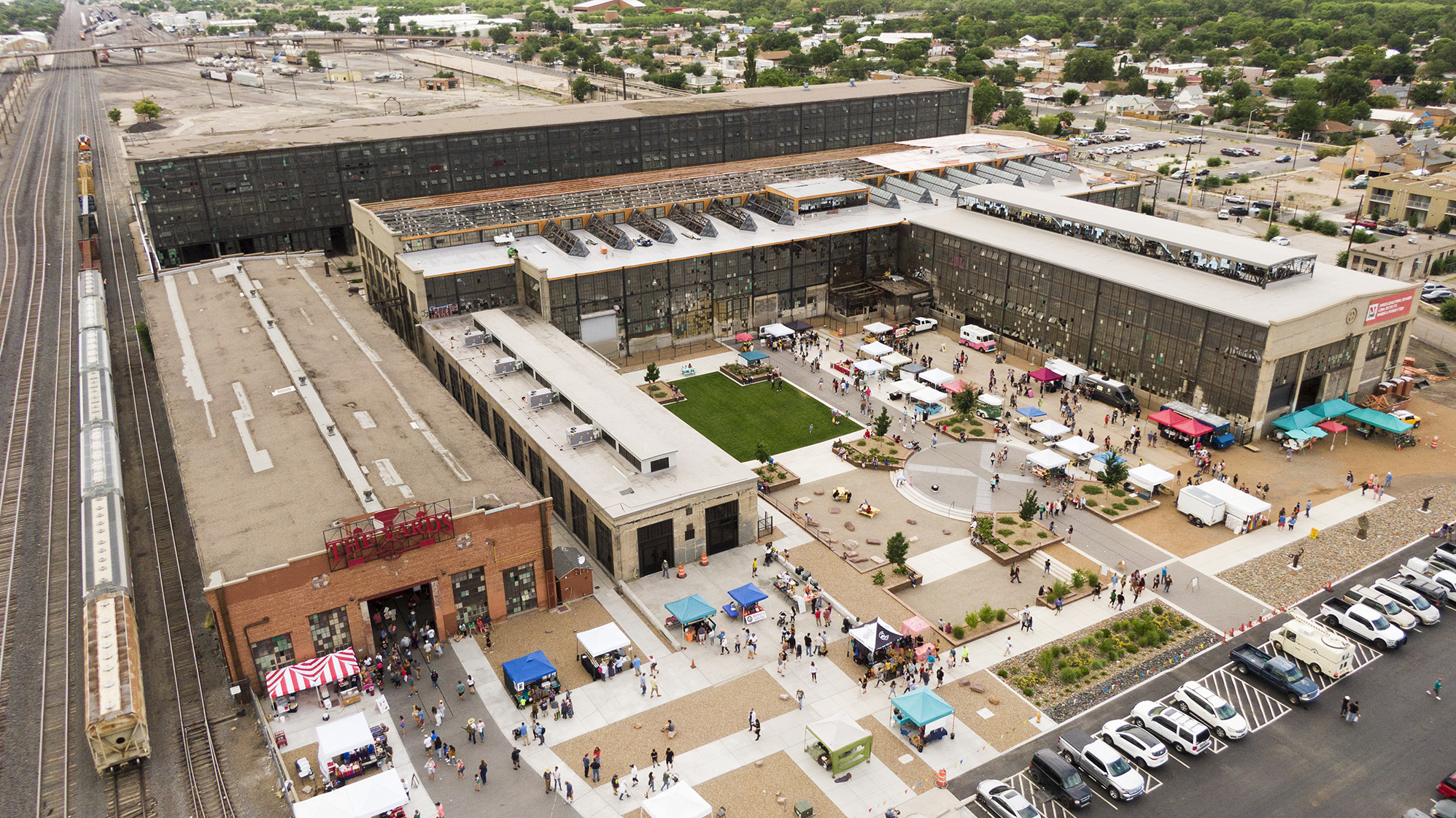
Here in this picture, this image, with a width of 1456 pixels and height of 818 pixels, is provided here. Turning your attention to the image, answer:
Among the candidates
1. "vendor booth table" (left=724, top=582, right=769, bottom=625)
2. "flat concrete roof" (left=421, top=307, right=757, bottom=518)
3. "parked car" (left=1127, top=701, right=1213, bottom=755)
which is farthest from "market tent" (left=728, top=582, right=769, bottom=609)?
"parked car" (left=1127, top=701, right=1213, bottom=755)

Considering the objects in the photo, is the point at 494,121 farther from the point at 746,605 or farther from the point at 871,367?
the point at 746,605

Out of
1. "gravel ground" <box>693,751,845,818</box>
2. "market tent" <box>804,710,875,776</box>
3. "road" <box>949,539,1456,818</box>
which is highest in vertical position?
"market tent" <box>804,710,875,776</box>

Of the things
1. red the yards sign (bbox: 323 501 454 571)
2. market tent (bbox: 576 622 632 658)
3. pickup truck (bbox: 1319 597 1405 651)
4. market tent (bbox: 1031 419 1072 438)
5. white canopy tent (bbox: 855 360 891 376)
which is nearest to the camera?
red the yards sign (bbox: 323 501 454 571)

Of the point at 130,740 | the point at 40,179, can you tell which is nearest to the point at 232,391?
the point at 130,740

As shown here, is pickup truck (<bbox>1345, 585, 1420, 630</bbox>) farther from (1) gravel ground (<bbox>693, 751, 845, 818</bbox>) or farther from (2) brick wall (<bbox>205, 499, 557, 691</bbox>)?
(2) brick wall (<bbox>205, 499, 557, 691</bbox>)

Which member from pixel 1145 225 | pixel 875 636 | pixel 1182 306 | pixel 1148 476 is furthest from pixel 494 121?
pixel 875 636

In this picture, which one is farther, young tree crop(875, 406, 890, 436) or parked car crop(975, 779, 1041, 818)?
young tree crop(875, 406, 890, 436)

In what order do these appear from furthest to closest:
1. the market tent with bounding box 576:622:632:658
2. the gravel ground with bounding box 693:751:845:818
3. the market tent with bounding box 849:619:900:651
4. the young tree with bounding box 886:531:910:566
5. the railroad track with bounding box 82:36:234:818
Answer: the young tree with bounding box 886:531:910:566
the market tent with bounding box 849:619:900:651
the market tent with bounding box 576:622:632:658
the railroad track with bounding box 82:36:234:818
the gravel ground with bounding box 693:751:845:818
